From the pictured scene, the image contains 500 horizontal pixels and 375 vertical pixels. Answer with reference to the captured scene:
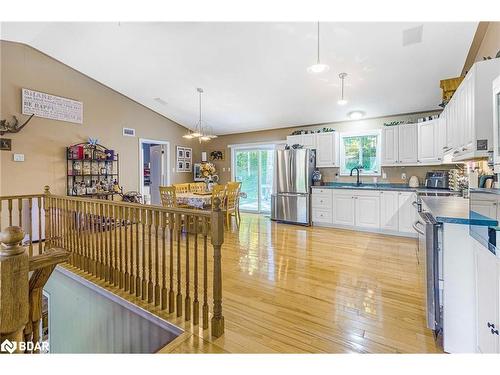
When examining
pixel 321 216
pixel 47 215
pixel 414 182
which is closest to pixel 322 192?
pixel 321 216

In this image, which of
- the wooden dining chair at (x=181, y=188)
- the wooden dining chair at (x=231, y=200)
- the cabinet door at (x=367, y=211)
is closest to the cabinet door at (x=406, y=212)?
the cabinet door at (x=367, y=211)

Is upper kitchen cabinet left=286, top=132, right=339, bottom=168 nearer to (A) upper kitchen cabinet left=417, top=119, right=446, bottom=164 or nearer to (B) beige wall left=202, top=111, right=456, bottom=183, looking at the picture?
(B) beige wall left=202, top=111, right=456, bottom=183

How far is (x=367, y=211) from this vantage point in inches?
197

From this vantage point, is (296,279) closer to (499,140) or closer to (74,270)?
(499,140)

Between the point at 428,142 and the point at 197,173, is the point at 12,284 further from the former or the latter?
the point at 197,173

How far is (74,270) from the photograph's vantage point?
3.21 m

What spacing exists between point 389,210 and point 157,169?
5.69 meters

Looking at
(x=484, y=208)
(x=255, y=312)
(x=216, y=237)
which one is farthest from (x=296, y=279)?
(x=484, y=208)

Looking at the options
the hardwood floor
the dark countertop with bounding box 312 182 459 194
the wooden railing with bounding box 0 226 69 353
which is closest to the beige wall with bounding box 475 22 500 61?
the dark countertop with bounding box 312 182 459 194

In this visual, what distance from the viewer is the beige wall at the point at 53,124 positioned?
4.32 m

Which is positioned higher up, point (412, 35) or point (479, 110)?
point (412, 35)
